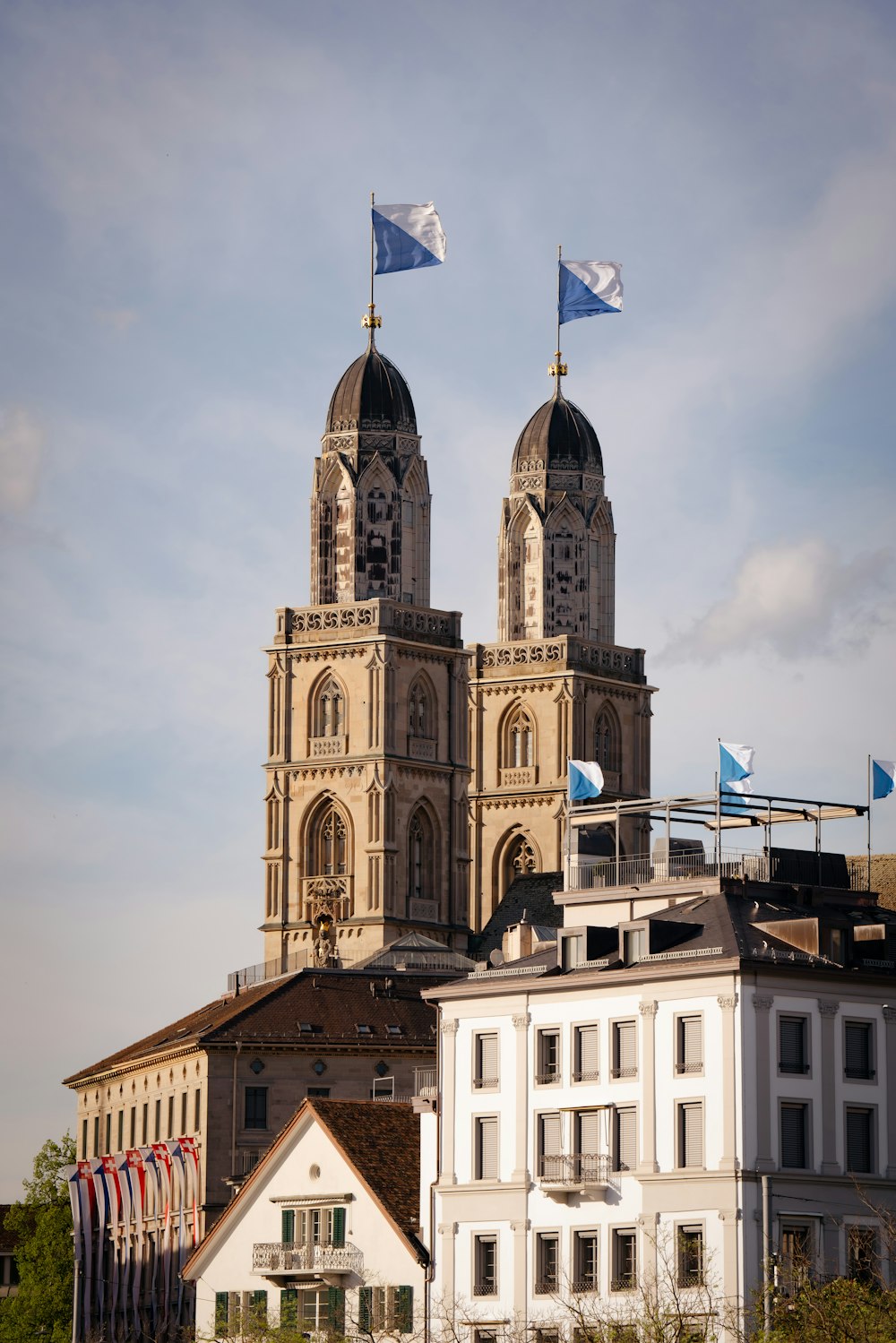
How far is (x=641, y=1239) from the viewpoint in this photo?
114 metres

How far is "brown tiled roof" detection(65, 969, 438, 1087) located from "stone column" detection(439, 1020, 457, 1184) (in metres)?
41.1

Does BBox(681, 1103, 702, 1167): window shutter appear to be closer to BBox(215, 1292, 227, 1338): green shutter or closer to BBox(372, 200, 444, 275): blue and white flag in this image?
BBox(215, 1292, 227, 1338): green shutter

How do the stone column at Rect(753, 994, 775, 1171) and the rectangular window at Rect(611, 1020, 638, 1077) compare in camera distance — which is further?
the rectangular window at Rect(611, 1020, 638, 1077)

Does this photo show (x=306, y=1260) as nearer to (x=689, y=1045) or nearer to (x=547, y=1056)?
(x=547, y=1056)

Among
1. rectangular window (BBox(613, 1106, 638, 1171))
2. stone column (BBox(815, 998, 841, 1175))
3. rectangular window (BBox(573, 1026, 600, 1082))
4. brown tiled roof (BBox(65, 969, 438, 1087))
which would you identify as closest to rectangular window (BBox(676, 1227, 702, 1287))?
rectangular window (BBox(613, 1106, 638, 1171))

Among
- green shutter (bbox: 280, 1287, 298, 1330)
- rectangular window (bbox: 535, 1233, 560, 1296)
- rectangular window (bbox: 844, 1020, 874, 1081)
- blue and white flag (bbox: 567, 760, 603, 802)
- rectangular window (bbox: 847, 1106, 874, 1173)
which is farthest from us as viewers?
blue and white flag (bbox: 567, 760, 603, 802)

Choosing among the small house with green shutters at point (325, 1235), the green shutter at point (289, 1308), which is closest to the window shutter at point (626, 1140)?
the small house with green shutters at point (325, 1235)

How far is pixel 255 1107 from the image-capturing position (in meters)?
164

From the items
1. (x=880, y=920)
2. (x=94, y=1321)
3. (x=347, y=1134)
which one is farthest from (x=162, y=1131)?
(x=880, y=920)

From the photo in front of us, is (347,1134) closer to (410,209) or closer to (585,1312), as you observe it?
(585,1312)

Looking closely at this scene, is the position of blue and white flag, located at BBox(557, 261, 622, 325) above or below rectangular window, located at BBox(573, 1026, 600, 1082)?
above

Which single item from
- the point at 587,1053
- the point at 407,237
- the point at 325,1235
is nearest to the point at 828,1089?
the point at 587,1053

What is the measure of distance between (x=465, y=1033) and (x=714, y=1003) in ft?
35.3

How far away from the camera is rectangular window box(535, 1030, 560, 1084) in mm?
119250
